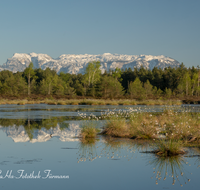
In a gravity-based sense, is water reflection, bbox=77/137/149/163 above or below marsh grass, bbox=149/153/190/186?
below

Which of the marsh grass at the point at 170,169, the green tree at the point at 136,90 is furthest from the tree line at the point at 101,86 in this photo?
the marsh grass at the point at 170,169

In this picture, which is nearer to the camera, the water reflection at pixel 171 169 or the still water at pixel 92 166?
the still water at pixel 92 166

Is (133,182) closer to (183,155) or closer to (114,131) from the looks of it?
(183,155)

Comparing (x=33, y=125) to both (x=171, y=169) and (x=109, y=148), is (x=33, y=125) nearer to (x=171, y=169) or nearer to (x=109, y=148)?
(x=109, y=148)

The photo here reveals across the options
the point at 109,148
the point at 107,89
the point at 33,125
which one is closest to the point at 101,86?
the point at 107,89

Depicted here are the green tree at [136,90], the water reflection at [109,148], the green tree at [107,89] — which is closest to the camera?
the water reflection at [109,148]

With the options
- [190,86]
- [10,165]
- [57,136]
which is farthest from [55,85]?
[10,165]

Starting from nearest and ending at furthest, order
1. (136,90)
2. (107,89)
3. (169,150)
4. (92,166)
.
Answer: (92,166)
(169,150)
(107,89)
(136,90)

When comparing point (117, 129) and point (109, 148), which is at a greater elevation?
point (117, 129)

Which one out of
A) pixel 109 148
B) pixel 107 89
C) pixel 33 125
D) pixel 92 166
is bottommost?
pixel 33 125

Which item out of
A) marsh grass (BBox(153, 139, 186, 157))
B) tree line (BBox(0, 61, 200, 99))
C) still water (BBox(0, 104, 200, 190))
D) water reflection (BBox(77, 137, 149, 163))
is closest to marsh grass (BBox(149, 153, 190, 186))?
still water (BBox(0, 104, 200, 190))

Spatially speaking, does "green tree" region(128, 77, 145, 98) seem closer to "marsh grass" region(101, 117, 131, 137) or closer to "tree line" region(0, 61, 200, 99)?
"tree line" region(0, 61, 200, 99)

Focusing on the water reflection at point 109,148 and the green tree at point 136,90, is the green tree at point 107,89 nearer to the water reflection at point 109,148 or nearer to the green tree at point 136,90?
the green tree at point 136,90

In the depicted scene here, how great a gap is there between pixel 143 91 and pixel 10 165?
79363 mm
